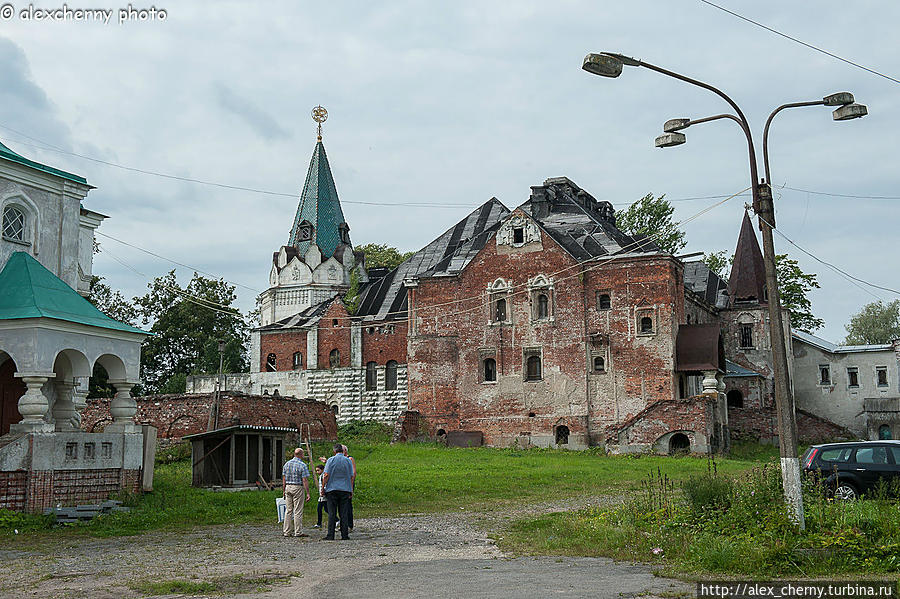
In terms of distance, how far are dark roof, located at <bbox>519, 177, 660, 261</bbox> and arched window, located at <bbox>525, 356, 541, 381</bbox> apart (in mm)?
4878

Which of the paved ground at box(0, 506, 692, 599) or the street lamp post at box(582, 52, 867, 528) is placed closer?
the paved ground at box(0, 506, 692, 599)

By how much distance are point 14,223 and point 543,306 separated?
2455 centimetres

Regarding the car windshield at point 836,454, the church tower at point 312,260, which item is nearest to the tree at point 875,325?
the church tower at point 312,260

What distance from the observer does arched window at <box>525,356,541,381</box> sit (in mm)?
39656

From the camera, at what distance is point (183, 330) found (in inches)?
2347

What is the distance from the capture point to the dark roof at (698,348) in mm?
36625

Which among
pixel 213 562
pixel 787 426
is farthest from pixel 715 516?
pixel 213 562

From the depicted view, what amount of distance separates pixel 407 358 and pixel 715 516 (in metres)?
31.8

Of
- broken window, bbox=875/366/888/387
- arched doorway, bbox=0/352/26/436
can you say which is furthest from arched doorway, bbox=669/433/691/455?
arched doorway, bbox=0/352/26/436

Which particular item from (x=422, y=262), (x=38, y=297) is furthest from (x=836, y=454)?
(x=422, y=262)

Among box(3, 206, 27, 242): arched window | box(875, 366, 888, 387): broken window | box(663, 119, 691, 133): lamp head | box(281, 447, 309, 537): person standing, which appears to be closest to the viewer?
box(663, 119, 691, 133): lamp head

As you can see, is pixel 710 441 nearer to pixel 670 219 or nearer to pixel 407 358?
pixel 407 358

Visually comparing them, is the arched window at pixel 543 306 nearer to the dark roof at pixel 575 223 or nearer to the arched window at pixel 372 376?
the dark roof at pixel 575 223

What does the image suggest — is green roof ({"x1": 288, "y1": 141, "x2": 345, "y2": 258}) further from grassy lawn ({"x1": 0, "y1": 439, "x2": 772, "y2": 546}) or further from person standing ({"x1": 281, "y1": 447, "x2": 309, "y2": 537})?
person standing ({"x1": 281, "y1": 447, "x2": 309, "y2": 537})
